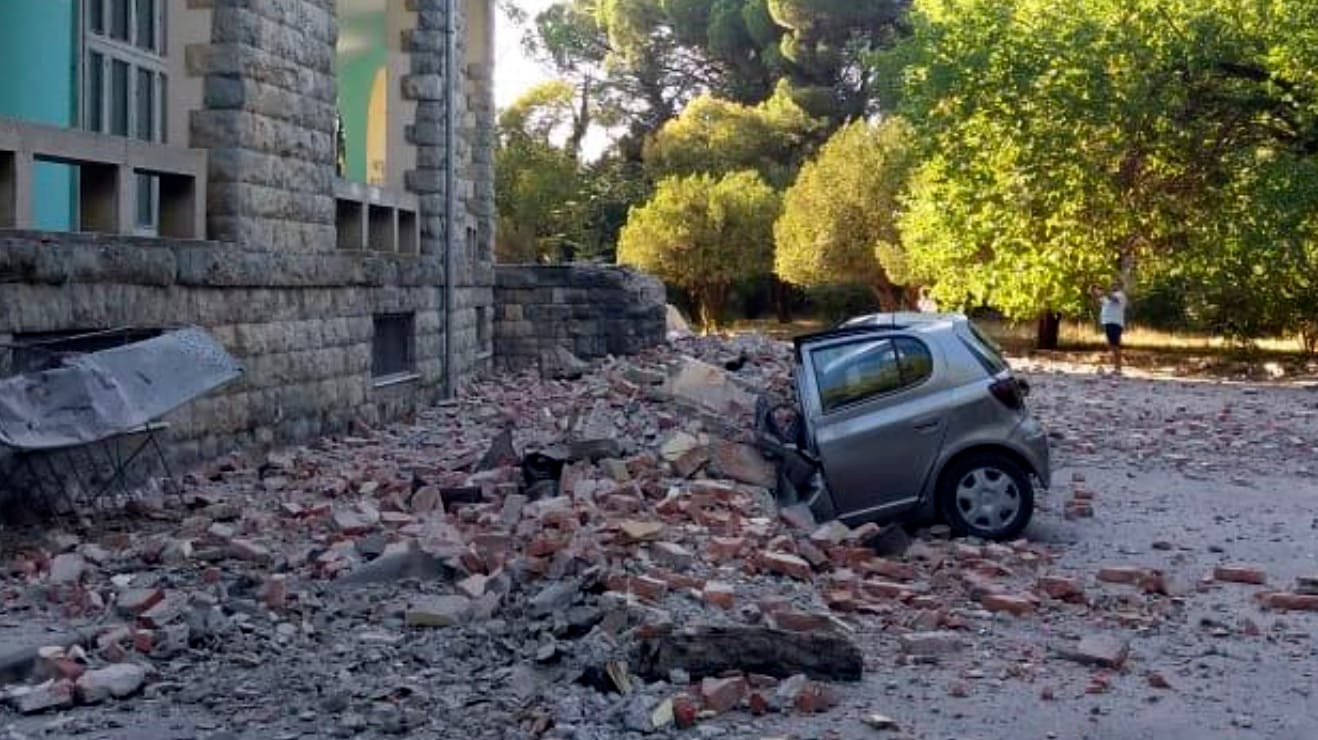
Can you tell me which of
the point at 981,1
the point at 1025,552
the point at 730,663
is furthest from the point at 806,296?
the point at 730,663

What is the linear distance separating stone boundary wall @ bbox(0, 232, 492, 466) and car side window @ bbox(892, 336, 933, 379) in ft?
17.3

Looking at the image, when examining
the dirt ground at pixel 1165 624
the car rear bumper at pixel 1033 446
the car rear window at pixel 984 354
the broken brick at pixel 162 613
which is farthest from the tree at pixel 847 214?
the broken brick at pixel 162 613

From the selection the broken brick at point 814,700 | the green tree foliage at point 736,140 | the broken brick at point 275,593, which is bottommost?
the broken brick at point 814,700

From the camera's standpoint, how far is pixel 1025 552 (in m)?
11.3

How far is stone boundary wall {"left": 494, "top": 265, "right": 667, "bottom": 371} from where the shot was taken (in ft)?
80.9

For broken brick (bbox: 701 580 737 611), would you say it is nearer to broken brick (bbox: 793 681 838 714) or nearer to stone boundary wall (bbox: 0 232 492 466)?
broken brick (bbox: 793 681 838 714)

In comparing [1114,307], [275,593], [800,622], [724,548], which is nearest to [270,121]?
[724,548]

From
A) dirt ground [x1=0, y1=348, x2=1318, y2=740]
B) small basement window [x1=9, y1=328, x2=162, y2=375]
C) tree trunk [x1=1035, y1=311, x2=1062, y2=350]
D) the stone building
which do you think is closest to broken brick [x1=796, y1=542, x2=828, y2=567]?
dirt ground [x1=0, y1=348, x2=1318, y2=740]

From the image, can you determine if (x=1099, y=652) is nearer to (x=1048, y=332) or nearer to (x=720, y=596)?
(x=720, y=596)

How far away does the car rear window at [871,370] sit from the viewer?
11719 mm

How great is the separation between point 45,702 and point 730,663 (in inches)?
112

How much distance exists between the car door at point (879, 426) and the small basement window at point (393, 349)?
6.98m

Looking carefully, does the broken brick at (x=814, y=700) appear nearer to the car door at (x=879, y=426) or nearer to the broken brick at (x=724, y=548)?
the broken brick at (x=724, y=548)

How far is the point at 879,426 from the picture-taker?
11.5 meters
